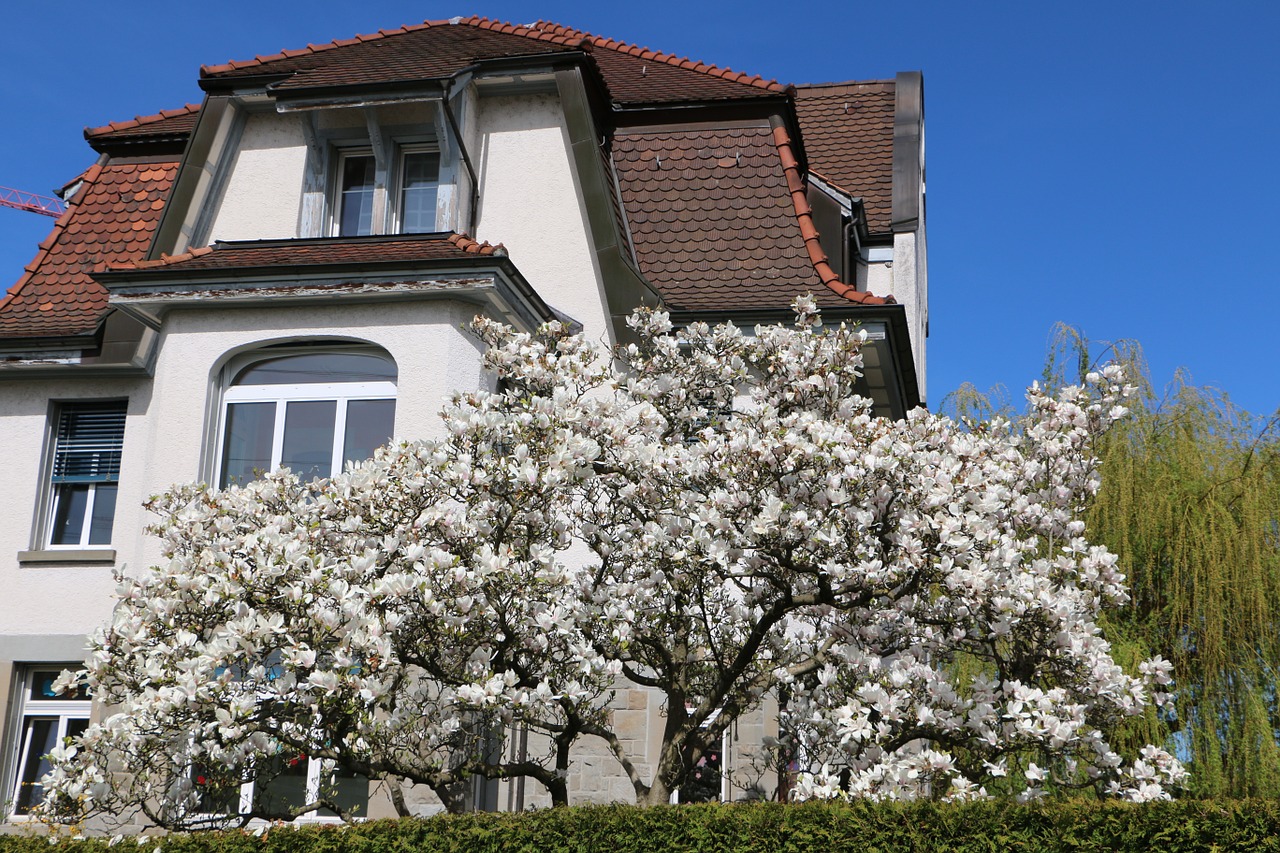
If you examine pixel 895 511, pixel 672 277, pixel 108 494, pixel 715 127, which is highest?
pixel 715 127

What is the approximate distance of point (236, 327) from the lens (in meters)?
12.4

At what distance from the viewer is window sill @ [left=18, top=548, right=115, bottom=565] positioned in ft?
43.7

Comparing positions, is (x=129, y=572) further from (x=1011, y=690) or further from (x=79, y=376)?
(x=1011, y=690)

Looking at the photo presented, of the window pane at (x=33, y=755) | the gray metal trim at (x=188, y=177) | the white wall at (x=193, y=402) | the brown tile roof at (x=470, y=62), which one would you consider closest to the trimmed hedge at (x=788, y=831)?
the white wall at (x=193, y=402)

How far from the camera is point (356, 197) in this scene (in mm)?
14312

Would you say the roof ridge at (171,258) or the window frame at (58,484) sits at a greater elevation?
the roof ridge at (171,258)

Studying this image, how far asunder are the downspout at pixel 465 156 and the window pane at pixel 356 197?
44.3 inches

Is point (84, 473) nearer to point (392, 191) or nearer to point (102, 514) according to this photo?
point (102, 514)

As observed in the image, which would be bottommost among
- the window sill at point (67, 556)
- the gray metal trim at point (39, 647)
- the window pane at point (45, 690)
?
the window pane at point (45, 690)

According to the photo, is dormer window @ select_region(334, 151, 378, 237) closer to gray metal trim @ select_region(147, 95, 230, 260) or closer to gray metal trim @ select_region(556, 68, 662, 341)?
gray metal trim @ select_region(147, 95, 230, 260)

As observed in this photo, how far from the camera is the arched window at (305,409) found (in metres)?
12.0

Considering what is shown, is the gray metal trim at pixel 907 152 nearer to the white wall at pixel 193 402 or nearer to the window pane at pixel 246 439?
the white wall at pixel 193 402

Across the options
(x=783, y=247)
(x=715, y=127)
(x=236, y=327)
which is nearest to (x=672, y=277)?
(x=783, y=247)

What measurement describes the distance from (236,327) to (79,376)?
301 centimetres
